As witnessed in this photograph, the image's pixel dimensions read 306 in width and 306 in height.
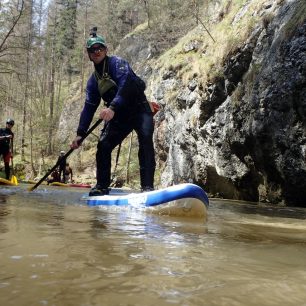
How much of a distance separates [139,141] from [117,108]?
1.71 feet

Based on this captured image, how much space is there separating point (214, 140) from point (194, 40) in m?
6.99

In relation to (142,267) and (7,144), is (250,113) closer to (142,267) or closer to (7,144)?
(7,144)

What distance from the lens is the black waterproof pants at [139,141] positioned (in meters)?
4.71

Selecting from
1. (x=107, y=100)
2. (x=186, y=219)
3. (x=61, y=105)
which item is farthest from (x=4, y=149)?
(x=61, y=105)

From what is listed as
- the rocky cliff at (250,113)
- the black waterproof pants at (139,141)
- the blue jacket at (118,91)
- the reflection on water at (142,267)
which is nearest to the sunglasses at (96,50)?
the blue jacket at (118,91)

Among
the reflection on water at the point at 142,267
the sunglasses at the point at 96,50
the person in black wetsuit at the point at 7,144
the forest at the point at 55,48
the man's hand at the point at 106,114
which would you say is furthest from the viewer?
the forest at the point at 55,48

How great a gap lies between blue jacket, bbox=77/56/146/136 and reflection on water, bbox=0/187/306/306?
2368mm

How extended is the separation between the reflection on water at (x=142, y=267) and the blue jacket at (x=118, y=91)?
2368 millimetres

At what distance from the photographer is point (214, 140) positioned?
10484 millimetres

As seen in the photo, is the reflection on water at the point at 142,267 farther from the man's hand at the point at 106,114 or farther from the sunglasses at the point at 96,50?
the sunglasses at the point at 96,50

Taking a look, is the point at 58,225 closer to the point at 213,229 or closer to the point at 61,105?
the point at 213,229

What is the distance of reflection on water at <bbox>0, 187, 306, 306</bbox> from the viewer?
44.2 inches

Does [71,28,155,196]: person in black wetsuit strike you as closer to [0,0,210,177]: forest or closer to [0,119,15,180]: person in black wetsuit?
[0,119,15,180]: person in black wetsuit

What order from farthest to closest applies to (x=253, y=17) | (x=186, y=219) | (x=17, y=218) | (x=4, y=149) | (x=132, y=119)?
(x=4, y=149) → (x=253, y=17) → (x=132, y=119) → (x=186, y=219) → (x=17, y=218)
